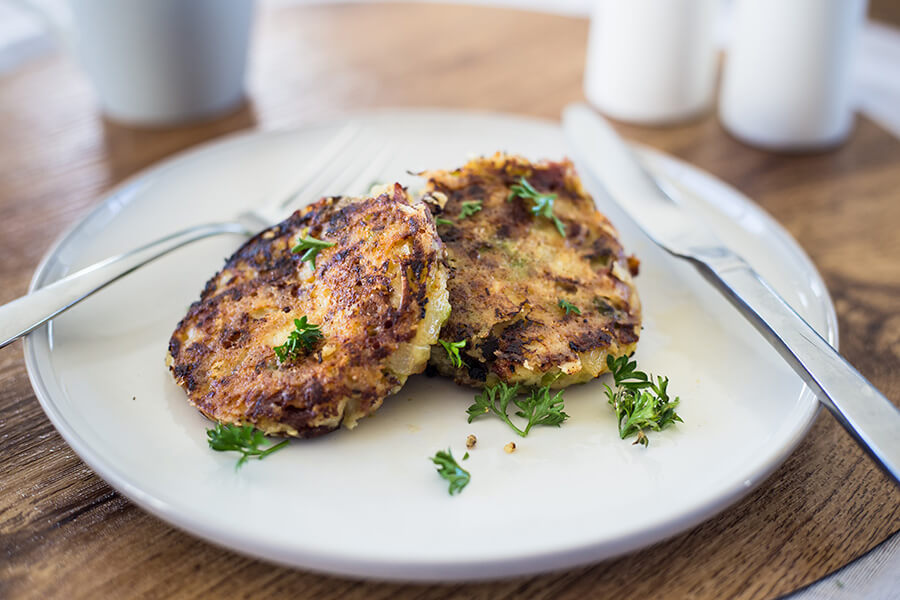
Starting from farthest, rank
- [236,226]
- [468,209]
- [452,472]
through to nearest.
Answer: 1. [236,226]
2. [468,209]
3. [452,472]

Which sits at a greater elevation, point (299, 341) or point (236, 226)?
point (299, 341)

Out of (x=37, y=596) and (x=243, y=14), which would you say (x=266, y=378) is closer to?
(x=37, y=596)

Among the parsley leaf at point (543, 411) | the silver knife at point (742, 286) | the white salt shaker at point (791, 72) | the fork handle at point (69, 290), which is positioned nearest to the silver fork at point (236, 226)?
the fork handle at point (69, 290)

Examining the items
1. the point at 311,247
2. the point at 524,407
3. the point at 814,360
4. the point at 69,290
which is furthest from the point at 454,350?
the point at 69,290

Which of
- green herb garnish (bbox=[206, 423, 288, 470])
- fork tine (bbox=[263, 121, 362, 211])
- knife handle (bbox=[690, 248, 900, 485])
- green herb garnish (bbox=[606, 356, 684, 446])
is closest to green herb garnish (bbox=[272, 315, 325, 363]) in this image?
green herb garnish (bbox=[206, 423, 288, 470])

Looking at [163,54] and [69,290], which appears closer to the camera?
[69,290]

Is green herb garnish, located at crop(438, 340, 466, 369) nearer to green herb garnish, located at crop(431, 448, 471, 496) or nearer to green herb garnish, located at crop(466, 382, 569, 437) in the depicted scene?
green herb garnish, located at crop(466, 382, 569, 437)

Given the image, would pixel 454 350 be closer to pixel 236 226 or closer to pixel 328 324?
pixel 328 324
